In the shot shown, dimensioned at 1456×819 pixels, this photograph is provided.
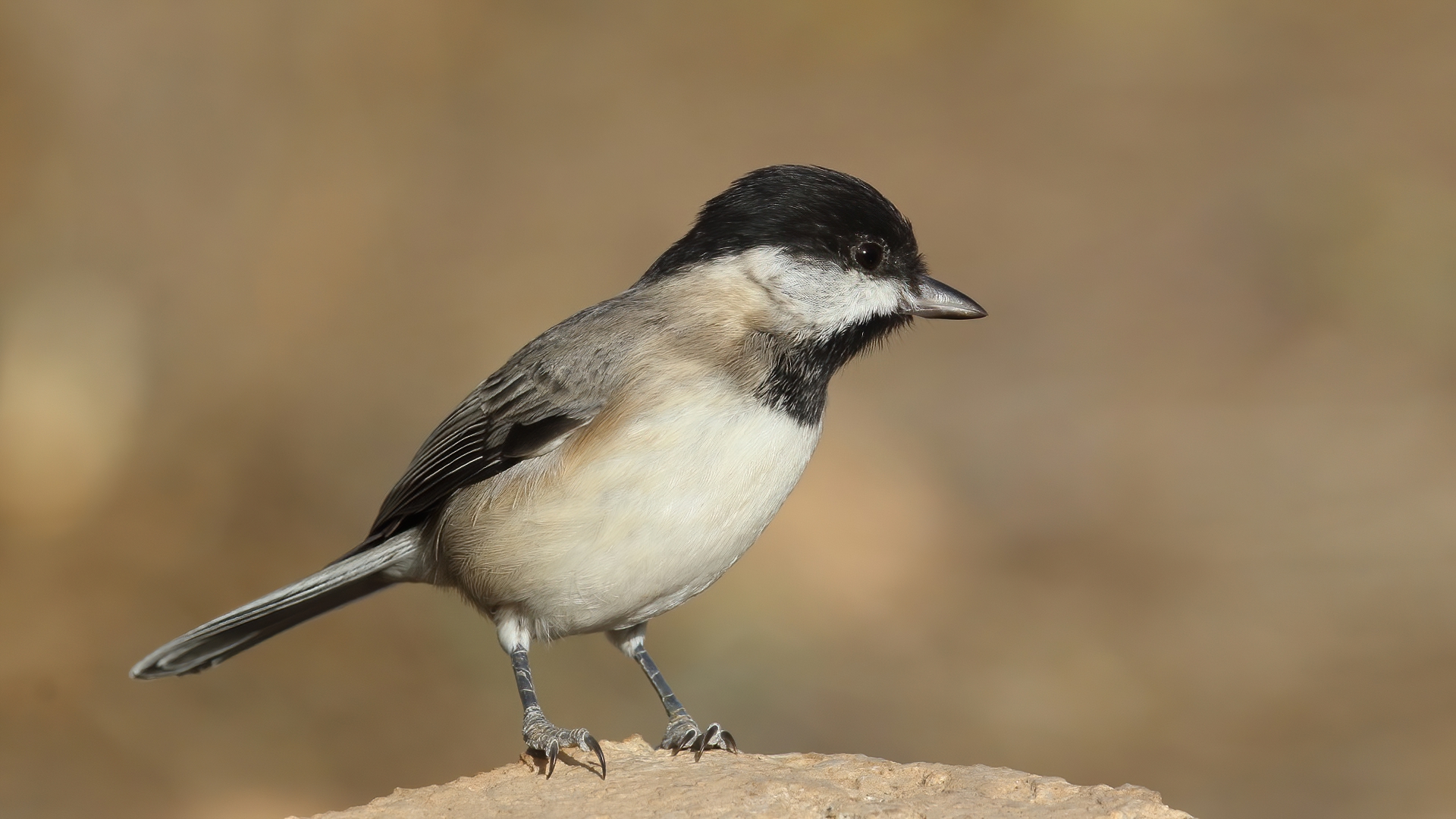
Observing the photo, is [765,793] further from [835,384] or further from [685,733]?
[835,384]

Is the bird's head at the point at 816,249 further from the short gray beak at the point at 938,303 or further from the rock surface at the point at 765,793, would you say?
the rock surface at the point at 765,793

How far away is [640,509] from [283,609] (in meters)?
1.64

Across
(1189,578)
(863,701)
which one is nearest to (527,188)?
(863,701)

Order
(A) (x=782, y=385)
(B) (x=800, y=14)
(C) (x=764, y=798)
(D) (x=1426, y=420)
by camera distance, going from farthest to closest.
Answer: (B) (x=800, y=14), (D) (x=1426, y=420), (A) (x=782, y=385), (C) (x=764, y=798)

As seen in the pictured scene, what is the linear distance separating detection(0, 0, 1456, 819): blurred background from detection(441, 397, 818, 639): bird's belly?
12.7 feet

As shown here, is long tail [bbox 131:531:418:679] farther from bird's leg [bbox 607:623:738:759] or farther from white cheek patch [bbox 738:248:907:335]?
white cheek patch [bbox 738:248:907:335]

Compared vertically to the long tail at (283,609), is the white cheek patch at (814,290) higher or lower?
lower

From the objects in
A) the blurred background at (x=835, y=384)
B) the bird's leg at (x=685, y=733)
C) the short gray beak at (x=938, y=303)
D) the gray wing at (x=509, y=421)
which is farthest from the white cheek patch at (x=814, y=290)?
the blurred background at (x=835, y=384)

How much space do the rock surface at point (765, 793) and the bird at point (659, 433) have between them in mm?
157

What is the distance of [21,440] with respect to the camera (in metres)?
9.48

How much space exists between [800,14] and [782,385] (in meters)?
10.2

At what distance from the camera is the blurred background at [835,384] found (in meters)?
8.49

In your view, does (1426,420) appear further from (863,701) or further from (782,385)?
(782,385)

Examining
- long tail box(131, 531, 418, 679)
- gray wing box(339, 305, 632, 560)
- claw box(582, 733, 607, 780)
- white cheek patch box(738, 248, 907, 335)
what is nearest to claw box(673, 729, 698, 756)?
claw box(582, 733, 607, 780)
